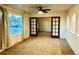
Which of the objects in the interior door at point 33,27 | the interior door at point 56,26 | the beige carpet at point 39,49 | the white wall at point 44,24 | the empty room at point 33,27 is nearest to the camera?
the beige carpet at point 39,49

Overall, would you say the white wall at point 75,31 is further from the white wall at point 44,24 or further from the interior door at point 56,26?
the white wall at point 44,24

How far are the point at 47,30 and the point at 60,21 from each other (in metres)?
6.45

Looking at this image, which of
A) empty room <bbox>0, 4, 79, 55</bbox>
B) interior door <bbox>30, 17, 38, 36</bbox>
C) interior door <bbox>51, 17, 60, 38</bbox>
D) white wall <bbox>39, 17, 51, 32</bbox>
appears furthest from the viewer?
white wall <bbox>39, 17, 51, 32</bbox>

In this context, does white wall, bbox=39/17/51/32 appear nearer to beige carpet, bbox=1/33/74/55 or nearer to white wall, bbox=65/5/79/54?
beige carpet, bbox=1/33/74/55

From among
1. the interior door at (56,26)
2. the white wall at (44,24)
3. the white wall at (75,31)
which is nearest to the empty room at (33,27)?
the interior door at (56,26)

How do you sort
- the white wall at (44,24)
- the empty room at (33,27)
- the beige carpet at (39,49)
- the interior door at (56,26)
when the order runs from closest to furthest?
the beige carpet at (39,49) < the empty room at (33,27) < the interior door at (56,26) < the white wall at (44,24)

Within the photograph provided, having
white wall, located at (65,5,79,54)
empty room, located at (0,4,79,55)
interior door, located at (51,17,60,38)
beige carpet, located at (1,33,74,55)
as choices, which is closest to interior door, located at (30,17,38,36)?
empty room, located at (0,4,79,55)

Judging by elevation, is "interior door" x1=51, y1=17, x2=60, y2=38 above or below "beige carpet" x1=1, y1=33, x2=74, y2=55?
above

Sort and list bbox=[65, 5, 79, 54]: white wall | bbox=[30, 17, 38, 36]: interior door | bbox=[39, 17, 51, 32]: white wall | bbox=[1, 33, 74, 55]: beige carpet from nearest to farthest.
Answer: bbox=[65, 5, 79, 54]: white wall < bbox=[1, 33, 74, 55]: beige carpet < bbox=[30, 17, 38, 36]: interior door < bbox=[39, 17, 51, 32]: white wall

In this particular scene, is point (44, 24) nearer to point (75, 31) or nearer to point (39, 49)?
point (39, 49)
